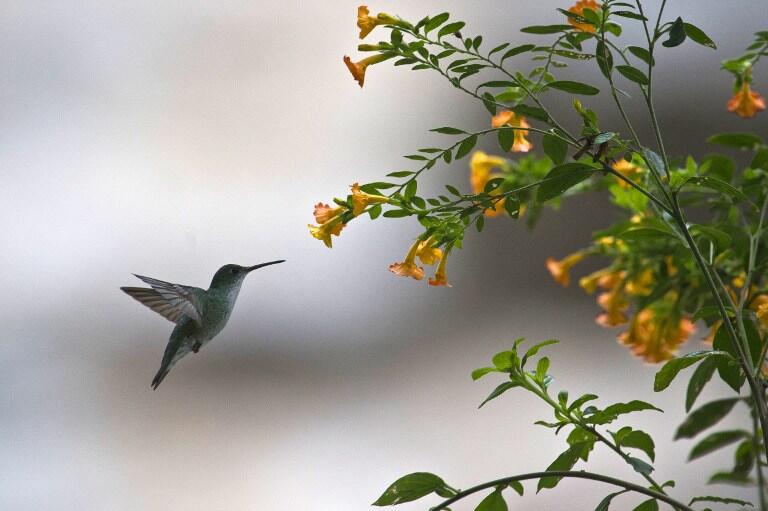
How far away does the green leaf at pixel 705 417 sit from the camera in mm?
684

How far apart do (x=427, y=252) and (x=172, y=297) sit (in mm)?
168

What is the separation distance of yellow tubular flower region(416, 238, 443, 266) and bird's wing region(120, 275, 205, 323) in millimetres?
151

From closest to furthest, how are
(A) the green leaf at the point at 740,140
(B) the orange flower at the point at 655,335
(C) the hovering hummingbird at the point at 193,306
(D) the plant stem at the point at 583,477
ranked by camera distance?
(D) the plant stem at the point at 583,477
(C) the hovering hummingbird at the point at 193,306
(A) the green leaf at the point at 740,140
(B) the orange flower at the point at 655,335

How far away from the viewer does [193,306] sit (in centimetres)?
56

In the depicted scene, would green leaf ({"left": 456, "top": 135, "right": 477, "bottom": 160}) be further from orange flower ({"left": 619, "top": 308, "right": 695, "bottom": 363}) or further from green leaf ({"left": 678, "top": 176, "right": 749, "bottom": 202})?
orange flower ({"left": 619, "top": 308, "right": 695, "bottom": 363})

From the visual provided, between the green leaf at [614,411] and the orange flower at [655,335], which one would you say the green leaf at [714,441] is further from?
the green leaf at [614,411]

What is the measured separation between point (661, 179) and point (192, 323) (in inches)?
13.3

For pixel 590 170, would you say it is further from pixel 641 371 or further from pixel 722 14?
pixel 722 14

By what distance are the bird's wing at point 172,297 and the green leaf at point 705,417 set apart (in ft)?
1.30

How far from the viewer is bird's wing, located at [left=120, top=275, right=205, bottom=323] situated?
1.75 feet

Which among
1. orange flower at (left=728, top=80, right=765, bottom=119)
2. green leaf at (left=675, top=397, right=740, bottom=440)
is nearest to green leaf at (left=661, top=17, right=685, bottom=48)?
orange flower at (left=728, top=80, right=765, bottom=119)

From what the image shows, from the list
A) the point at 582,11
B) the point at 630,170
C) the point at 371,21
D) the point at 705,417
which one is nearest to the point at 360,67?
the point at 371,21

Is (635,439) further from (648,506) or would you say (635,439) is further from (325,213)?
(325,213)

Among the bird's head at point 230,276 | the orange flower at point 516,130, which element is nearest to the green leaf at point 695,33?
the orange flower at point 516,130
